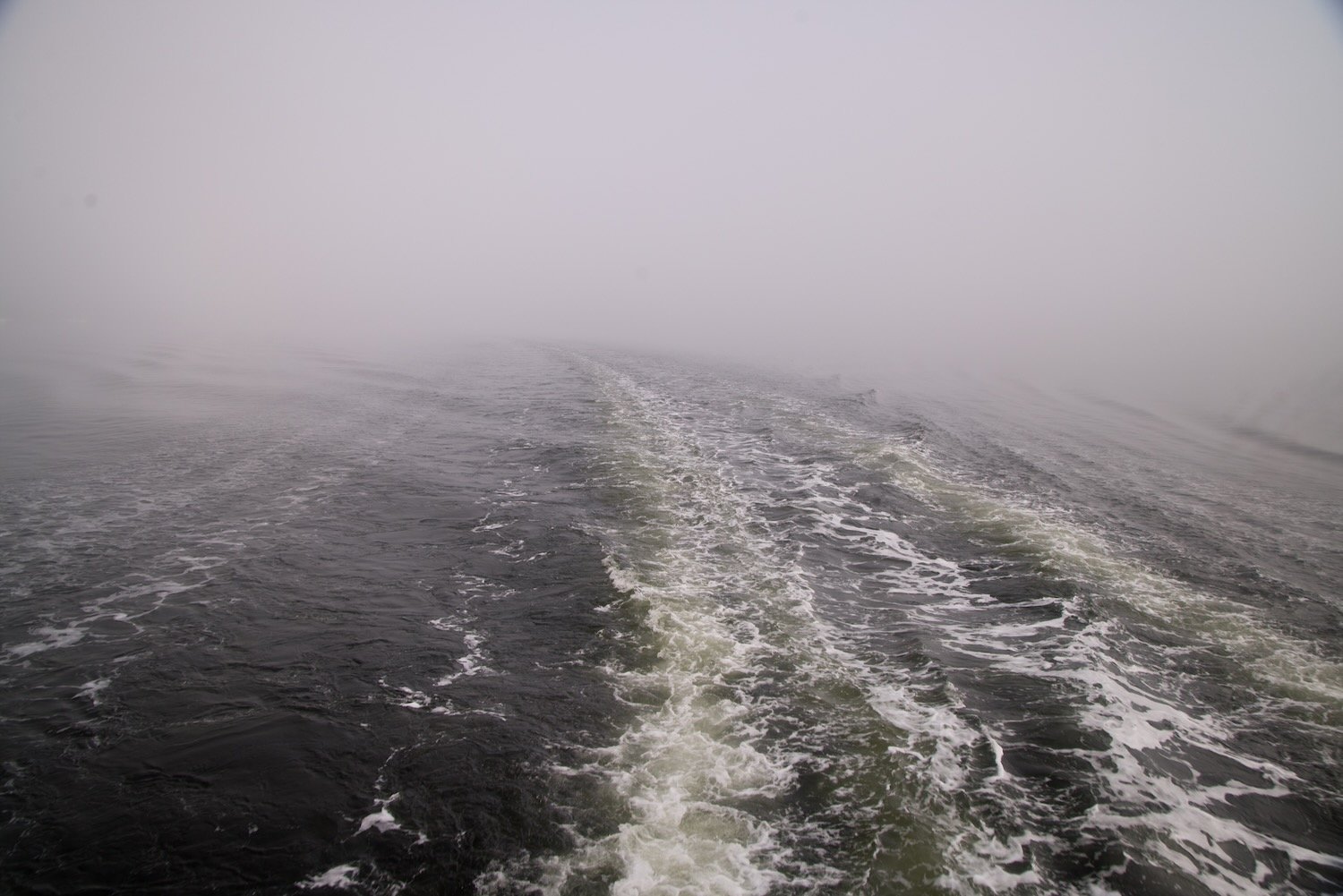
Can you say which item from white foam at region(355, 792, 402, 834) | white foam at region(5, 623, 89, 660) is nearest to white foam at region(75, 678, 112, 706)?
white foam at region(5, 623, 89, 660)

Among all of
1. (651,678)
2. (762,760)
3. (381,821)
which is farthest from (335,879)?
(762,760)

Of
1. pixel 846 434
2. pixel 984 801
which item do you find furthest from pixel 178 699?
pixel 846 434

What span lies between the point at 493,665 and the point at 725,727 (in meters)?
3.42

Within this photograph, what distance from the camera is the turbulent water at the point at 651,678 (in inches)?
224

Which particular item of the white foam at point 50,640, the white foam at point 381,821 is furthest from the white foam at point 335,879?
the white foam at point 50,640

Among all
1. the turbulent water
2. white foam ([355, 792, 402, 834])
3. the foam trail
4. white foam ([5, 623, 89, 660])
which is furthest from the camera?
white foam ([5, 623, 89, 660])

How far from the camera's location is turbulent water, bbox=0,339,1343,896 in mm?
5699

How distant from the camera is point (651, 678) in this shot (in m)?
8.25

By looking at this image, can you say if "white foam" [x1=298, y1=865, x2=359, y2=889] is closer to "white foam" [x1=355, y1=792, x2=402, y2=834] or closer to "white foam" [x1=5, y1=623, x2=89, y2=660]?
"white foam" [x1=355, y1=792, x2=402, y2=834]

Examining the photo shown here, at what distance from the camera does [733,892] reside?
17.5 ft

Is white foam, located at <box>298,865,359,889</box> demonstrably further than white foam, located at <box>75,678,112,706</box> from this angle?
No

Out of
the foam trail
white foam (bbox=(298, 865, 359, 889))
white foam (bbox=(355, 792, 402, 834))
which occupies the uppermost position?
the foam trail

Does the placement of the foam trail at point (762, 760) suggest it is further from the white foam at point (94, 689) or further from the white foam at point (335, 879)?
the white foam at point (94, 689)

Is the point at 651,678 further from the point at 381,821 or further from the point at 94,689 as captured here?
the point at 94,689
